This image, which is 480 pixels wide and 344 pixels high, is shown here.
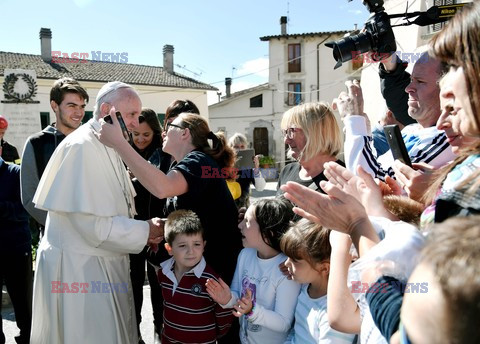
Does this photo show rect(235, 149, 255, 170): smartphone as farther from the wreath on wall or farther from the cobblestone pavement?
the wreath on wall

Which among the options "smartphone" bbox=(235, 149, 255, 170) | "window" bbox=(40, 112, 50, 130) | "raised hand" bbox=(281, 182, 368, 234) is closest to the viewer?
"raised hand" bbox=(281, 182, 368, 234)

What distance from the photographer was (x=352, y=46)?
240 cm

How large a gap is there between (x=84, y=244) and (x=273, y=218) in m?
1.18

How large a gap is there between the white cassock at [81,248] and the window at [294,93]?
28.0 meters

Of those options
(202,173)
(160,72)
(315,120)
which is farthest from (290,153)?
(160,72)

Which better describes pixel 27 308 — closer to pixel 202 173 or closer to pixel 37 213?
pixel 37 213

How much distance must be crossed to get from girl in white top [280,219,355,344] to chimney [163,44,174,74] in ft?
102

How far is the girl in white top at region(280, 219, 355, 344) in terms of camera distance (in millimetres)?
1887

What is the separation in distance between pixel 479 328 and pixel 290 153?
1960 mm

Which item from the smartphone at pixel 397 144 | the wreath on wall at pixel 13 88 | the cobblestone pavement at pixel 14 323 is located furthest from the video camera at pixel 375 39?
the wreath on wall at pixel 13 88

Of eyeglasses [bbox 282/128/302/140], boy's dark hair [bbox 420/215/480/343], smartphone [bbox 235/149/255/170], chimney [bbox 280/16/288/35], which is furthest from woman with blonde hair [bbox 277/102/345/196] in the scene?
chimney [bbox 280/16/288/35]

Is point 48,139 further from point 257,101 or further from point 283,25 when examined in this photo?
point 283,25

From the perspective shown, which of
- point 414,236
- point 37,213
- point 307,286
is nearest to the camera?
point 414,236

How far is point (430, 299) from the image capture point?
0.73 metres
